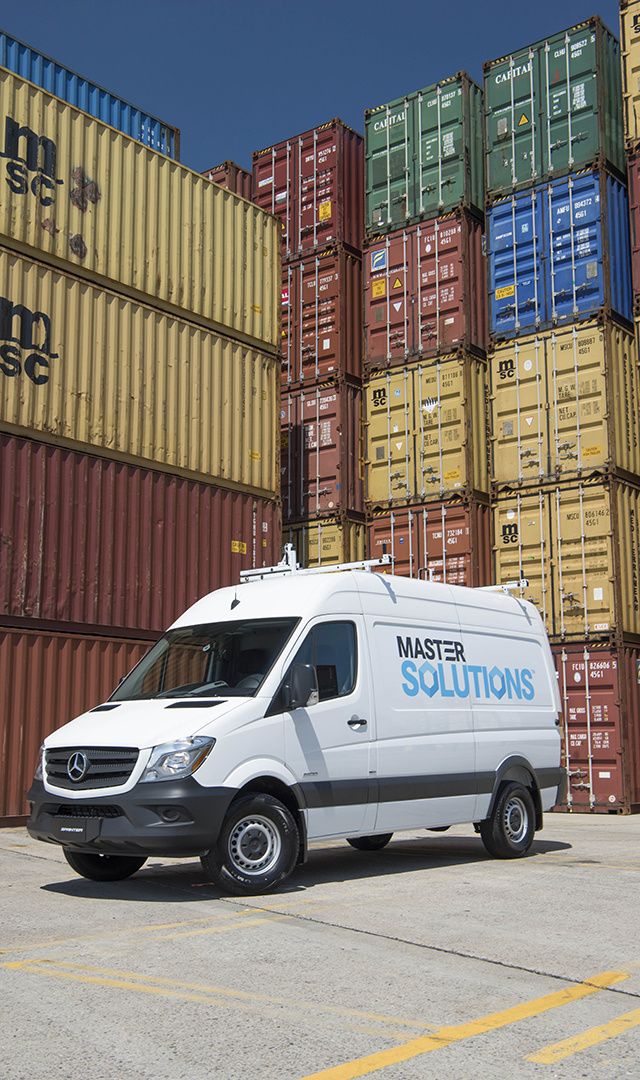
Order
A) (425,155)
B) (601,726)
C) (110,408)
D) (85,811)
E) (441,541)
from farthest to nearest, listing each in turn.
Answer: (425,155) → (441,541) → (601,726) → (110,408) → (85,811)

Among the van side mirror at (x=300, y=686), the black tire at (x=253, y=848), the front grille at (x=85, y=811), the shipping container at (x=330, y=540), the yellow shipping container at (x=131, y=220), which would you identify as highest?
the yellow shipping container at (x=131, y=220)

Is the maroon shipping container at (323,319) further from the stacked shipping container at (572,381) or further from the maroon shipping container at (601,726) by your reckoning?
the maroon shipping container at (601,726)

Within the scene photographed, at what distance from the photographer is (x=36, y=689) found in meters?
11.9

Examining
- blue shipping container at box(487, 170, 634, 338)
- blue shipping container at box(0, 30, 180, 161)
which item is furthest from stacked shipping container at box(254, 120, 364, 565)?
blue shipping container at box(487, 170, 634, 338)

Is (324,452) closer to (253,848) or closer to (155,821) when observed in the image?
(253,848)

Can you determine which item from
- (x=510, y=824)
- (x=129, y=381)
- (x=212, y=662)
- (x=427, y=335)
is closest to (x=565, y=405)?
(x=427, y=335)

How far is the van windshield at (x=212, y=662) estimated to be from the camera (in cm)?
739

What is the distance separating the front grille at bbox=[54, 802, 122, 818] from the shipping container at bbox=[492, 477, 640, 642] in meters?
11.1

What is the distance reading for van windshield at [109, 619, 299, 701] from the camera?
739cm

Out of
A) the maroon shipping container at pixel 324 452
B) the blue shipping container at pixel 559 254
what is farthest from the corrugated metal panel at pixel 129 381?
the blue shipping container at pixel 559 254

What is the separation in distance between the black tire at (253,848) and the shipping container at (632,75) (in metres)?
14.9

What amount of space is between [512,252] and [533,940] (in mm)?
15218

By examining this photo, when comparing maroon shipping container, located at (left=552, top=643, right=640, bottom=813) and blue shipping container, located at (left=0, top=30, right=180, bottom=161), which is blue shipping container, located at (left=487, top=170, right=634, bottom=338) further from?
blue shipping container, located at (left=0, top=30, right=180, bottom=161)

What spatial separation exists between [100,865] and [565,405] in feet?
40.8
